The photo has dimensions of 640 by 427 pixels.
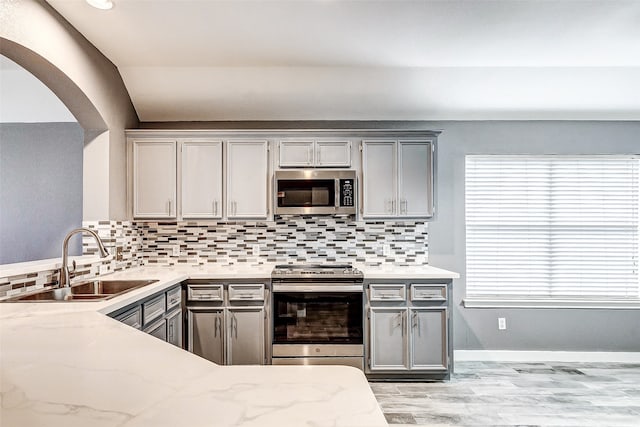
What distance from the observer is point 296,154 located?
3744mm

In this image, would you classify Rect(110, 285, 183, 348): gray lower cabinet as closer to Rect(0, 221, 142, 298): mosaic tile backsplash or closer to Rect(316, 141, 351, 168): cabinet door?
Rect(0, 221, 142, 298): mosaic tile backsplash

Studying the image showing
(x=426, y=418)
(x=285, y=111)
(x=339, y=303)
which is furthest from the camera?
(x=285, y=111)

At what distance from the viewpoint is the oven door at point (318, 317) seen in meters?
3.39

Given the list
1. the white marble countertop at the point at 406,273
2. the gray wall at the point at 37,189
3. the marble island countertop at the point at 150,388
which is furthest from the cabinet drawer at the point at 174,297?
the gray wall at the point at 37,189

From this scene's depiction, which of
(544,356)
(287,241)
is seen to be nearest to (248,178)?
(287,241)

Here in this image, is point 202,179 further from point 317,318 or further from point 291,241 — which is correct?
point 317,318

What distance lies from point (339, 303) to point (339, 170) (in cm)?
122

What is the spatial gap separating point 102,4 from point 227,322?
2499 millimetres

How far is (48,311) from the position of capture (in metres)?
1.84

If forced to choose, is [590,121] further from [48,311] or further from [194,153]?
[48,311]

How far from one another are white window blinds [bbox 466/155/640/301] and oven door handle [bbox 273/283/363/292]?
1423 millimetres

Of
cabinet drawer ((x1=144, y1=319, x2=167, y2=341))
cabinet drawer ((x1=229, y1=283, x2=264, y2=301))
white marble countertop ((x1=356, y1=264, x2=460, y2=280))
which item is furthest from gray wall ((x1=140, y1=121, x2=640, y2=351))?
cabinet drawer ((x1=144, y1=319, x2=167, y2=341))

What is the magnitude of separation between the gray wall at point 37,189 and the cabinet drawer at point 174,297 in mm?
1893

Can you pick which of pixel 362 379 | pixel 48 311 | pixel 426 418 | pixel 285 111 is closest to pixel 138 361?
pixel 362 379
